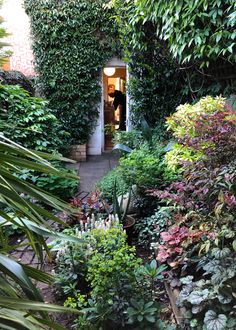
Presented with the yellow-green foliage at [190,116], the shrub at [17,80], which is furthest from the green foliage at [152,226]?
the shrub at [17,80]

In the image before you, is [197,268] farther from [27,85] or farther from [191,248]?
[27,85]

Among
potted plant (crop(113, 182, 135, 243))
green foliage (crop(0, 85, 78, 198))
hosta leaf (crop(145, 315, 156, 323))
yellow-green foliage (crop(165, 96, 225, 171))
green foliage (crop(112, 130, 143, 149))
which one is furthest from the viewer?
green foliage (crop(112, 130, 143, 149))

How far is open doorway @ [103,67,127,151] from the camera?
8284 mm

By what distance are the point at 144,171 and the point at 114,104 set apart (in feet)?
17.6

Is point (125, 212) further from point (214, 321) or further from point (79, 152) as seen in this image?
point (79, 152)

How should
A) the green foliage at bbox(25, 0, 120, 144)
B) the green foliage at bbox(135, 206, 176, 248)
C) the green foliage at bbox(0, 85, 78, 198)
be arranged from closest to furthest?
the green foliage at bbox(135, 206, 176, 248), the green foliage at bbox(0, 85, 78, 198), the green foliage at bbox(25, 0, 120, 144)

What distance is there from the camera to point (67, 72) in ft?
23.7

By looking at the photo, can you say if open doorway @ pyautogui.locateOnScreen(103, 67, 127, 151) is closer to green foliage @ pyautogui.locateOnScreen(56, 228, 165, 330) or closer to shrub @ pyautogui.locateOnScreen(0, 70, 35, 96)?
shrub @ pyautogui.locateOnScreen(0, 70, 35, 96)

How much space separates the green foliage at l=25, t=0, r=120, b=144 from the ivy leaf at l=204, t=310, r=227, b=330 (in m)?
5.96

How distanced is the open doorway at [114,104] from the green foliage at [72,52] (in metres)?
0.60

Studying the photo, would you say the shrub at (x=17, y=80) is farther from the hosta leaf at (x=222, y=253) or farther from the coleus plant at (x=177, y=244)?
the hosta leaf at (x=222, y=253)

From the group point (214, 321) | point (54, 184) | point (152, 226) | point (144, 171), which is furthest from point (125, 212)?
point (214, 321)

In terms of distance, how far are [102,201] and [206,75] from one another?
8.71ft

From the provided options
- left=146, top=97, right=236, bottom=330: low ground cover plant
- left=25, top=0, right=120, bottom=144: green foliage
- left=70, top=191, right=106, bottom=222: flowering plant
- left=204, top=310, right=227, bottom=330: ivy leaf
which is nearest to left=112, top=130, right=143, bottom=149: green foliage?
left=25, top=0, right=120, bottom=144: green foliage
